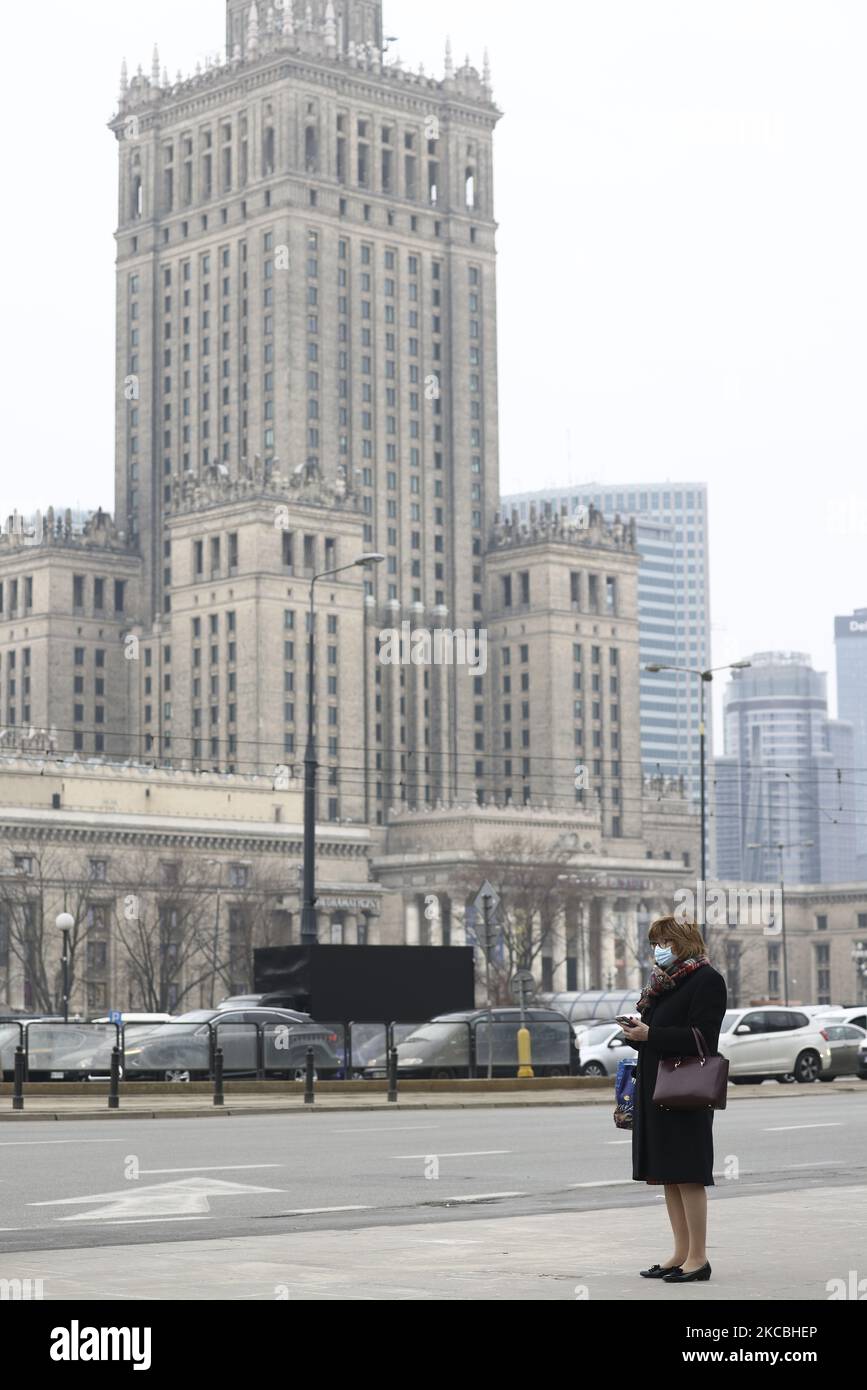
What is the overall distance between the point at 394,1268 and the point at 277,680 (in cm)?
14754

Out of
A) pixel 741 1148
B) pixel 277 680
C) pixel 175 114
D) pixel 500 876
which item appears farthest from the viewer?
pixel 175 114

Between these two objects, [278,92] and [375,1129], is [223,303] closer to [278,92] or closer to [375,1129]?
[278,92]

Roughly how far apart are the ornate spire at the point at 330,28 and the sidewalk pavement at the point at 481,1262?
572 feet

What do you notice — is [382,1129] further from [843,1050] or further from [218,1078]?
[843,1050]

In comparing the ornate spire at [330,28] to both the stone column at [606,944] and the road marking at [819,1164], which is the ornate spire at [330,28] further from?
the road marking at [819,1164]

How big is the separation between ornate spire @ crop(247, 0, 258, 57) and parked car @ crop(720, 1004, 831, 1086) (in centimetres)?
14905

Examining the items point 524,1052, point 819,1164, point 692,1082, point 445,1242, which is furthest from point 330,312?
point 692,1082

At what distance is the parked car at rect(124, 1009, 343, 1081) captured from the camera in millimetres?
40375

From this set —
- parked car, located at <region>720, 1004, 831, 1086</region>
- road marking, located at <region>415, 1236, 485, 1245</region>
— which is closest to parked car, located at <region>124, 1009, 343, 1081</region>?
parked car, located at <region>720, 1004, 831, 1086</region>

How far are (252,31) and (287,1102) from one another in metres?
162

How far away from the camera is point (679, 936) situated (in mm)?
13344

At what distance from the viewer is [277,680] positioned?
16062 centimetres

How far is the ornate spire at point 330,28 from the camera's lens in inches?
7180

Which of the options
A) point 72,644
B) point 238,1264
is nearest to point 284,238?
point 72,644
